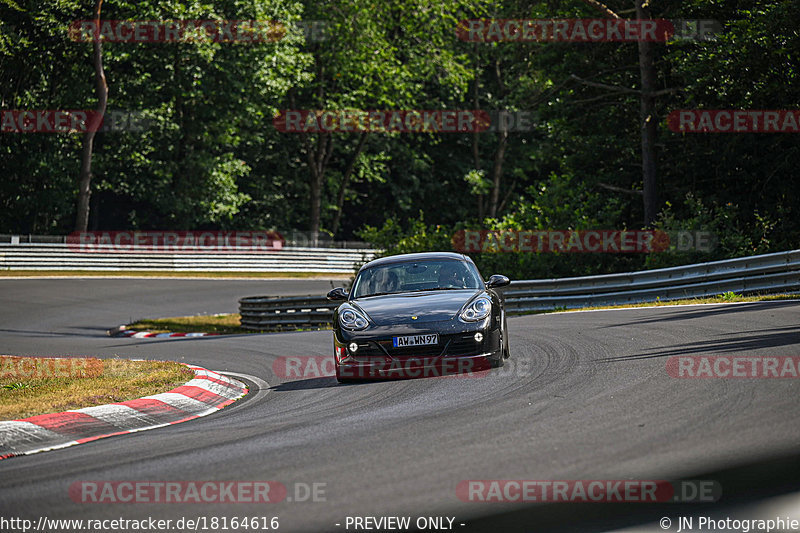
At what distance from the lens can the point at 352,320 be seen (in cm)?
1019

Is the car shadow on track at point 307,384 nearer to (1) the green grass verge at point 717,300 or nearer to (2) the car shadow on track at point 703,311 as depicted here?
(2) the car shadow on track at point 703,311

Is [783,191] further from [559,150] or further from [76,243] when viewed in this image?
[76,243]

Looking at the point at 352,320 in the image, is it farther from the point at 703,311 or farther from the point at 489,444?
the point at 703,311

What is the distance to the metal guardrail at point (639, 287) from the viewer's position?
687 inches

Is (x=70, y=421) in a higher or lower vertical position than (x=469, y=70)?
lower

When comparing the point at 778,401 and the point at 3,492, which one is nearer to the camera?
the point at 3,492

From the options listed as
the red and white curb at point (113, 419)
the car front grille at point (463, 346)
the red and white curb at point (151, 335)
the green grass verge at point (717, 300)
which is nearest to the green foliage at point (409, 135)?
the green grass verge at point (717, 300)

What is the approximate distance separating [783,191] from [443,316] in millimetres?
16063

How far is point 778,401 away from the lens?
6812mm

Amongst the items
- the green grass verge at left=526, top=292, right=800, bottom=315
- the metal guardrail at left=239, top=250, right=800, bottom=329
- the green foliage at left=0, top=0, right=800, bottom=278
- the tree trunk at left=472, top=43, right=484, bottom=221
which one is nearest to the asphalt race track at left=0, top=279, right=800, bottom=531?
the green grass verge at left=526, top=292, right=800, bottom=315

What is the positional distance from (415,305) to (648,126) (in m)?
17.0

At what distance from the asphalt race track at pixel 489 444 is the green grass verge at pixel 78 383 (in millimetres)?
1039

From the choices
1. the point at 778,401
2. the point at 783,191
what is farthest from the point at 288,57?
the point at 778,401

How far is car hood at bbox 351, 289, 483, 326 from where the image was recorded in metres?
9.91
